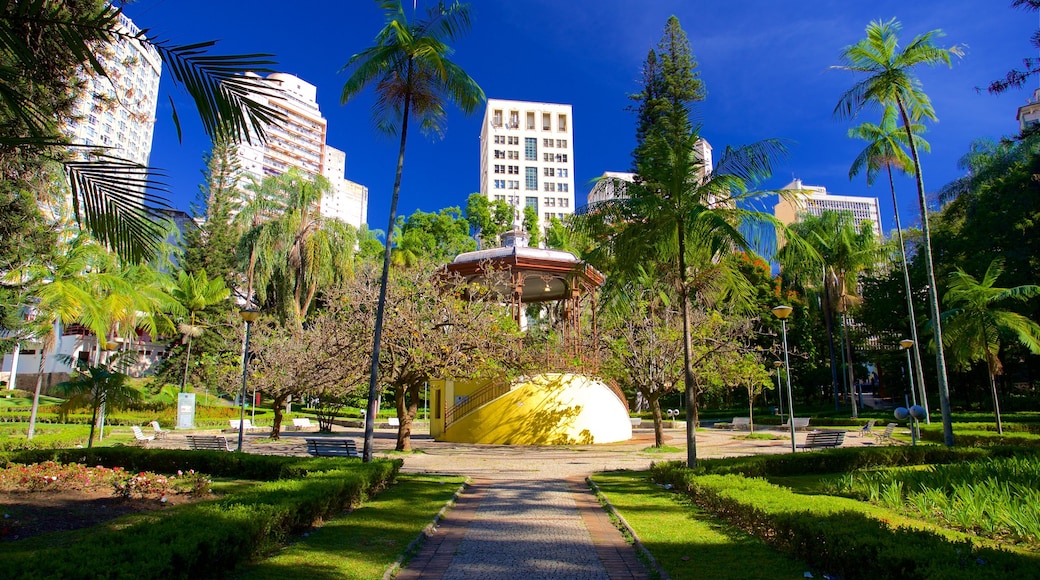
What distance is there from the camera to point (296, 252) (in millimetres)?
35906

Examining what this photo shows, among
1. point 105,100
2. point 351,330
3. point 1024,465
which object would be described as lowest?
point 1024,465

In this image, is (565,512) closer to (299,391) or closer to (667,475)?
(667,475)

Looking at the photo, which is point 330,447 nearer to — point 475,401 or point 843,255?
point 475,401

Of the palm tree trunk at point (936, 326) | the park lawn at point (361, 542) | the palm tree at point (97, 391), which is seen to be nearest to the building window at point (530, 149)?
the palm tree trunk at point (936, 326)

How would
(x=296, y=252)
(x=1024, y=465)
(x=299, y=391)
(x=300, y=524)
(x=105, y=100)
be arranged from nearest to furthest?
1. (x=300, y=524)
2. (x=105, y=100)
3. (x=1024, y=465)
4. (x=299, y=391)
5. (x=296, y=252)

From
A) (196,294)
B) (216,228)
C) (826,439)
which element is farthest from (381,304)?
(216,228)

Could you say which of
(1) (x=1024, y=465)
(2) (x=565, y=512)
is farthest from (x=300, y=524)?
(1) (x=1024, y=465)

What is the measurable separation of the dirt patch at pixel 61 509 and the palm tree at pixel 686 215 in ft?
32.2

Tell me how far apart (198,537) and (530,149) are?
270 feet

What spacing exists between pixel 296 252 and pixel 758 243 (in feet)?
98.0

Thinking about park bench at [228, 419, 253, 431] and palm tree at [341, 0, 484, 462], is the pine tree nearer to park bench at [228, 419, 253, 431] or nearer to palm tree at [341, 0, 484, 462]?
park bench at [228, 419, 253, 431]

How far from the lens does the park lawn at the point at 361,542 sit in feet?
19.7

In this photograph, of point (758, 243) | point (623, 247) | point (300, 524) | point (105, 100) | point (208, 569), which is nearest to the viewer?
point (208, 569)

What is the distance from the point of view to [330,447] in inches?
641
